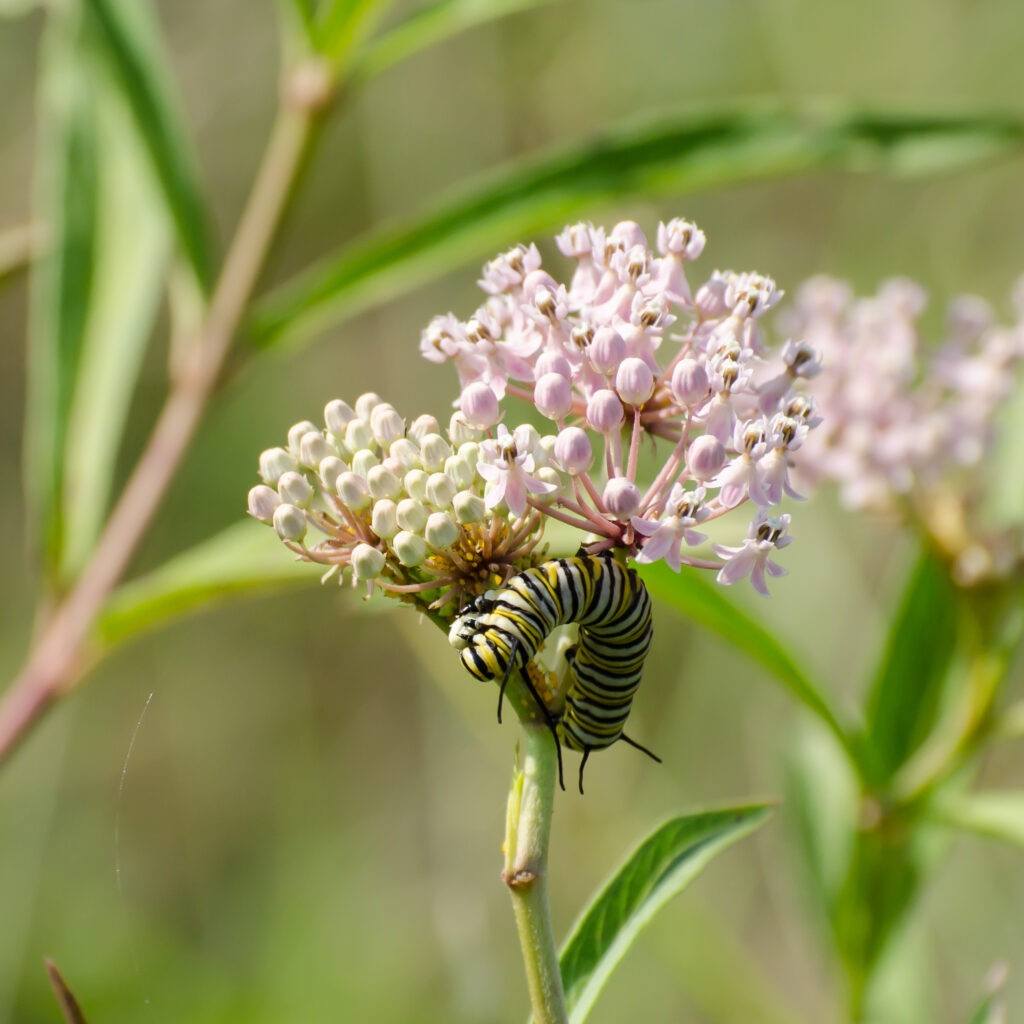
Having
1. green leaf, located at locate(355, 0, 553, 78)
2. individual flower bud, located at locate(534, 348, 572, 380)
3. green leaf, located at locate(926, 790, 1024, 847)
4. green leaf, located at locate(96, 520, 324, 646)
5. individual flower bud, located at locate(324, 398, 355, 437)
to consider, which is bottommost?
green leaf, located at locate(926, 790, 1024, 847)

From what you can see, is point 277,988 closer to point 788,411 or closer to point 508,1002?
point 508,1002

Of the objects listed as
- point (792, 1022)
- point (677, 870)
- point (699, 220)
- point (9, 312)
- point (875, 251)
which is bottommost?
point (792, 1022)

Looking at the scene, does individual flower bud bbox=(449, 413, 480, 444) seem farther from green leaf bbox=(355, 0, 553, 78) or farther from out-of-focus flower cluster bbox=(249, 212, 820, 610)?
green leaf bbox=(355, 0, 553, 78)

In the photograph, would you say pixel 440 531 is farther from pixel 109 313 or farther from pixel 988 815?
pixel 109 313

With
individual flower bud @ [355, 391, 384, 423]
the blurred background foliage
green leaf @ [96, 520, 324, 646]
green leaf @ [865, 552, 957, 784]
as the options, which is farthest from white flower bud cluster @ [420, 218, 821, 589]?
the blurred background foliage

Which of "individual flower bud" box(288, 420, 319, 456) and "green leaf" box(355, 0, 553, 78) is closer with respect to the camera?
"individual flower bud" box(288, 420, 319, 456)

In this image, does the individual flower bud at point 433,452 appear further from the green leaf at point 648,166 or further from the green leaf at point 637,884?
the green leaf at point 648,166

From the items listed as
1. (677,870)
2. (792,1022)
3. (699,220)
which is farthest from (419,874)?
(677,870)
